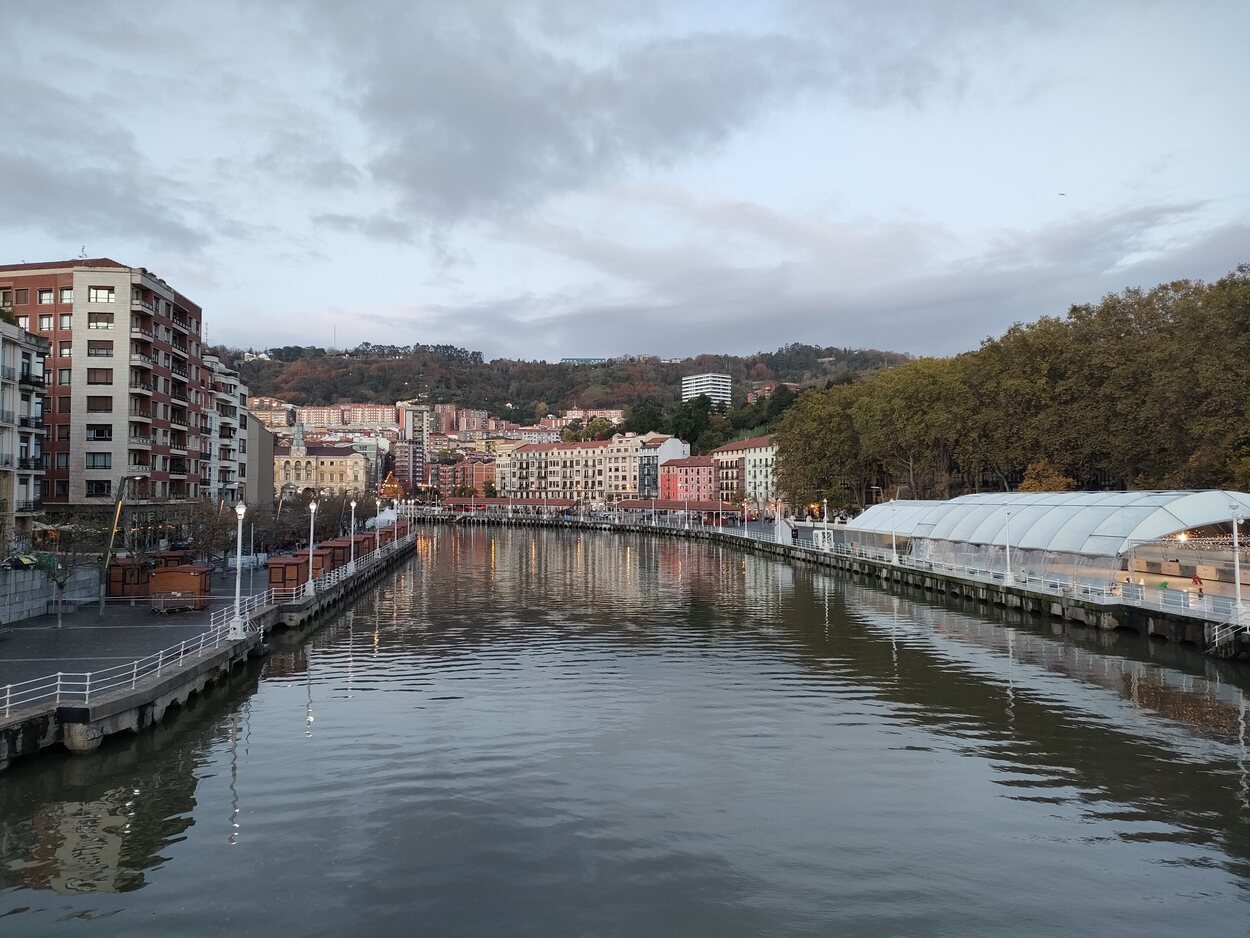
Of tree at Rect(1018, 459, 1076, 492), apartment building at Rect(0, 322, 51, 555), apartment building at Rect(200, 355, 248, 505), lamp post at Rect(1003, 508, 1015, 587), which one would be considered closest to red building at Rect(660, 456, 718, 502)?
apartment building at Rect(200, 355, 248, 505)

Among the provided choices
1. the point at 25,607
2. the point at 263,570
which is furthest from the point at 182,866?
the point at 263,570

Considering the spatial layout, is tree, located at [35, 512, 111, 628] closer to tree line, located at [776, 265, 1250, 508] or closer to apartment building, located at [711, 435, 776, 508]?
tree line, located at [776, 265, 1250, 508]

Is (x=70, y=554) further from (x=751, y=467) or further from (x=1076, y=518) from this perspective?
(x=751, y=467)

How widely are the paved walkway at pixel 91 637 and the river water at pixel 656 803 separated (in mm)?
2932

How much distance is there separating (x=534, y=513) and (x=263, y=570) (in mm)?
131324

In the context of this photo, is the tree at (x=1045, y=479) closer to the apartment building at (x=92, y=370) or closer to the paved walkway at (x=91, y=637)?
the paved walkway at (x=91, y=637)

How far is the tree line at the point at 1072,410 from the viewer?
4975 cm

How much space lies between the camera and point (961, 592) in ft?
167

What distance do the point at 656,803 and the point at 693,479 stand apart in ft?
534

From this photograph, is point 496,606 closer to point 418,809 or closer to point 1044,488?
point 418,809

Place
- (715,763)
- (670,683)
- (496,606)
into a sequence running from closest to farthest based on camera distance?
(715,763) < (670,683) < (496,606)

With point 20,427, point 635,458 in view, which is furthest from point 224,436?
point 635,458

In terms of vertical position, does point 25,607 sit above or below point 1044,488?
below

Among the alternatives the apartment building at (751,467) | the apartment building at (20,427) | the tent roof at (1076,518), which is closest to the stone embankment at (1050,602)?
the tent roof at (1076,518)
